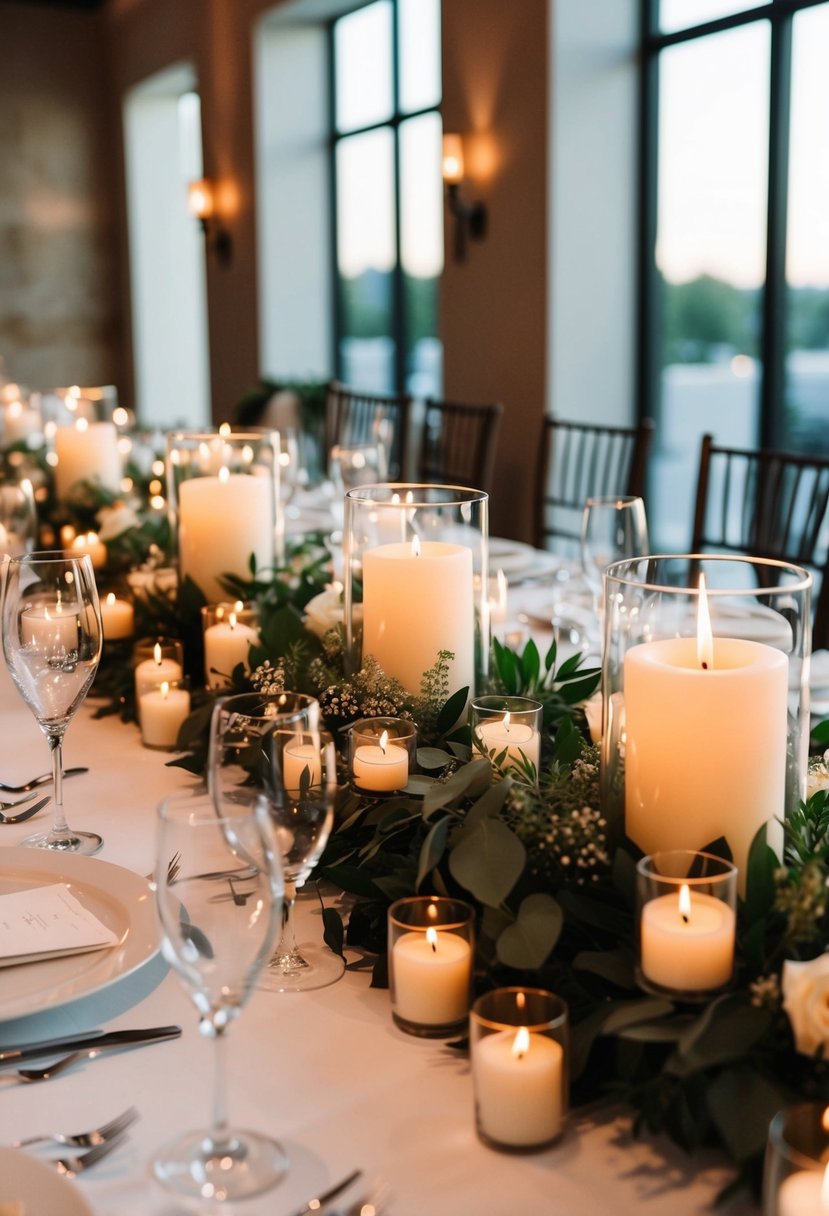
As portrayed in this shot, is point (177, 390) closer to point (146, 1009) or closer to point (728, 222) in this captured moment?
point (728, 222)

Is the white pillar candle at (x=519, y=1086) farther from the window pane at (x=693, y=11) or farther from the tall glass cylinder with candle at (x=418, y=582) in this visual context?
the window pane at (x=693, y=11)

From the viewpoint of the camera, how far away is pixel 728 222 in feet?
14.9

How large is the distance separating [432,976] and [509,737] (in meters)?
0.30

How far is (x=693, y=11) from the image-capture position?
4586mm

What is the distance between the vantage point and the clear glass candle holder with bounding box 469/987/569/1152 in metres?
0.75

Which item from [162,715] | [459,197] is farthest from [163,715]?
[459,197]

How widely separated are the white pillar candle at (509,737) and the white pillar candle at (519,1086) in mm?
375

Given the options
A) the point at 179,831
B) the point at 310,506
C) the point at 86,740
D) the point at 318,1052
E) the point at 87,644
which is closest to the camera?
the point at 179,831

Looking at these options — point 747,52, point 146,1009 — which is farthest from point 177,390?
point 146,1009

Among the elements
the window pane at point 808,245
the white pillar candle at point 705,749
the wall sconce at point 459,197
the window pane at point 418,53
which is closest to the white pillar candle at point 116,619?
the white pillar candle at point 705,749

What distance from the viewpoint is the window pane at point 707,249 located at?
14.4ft

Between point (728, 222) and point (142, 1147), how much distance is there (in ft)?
14.1

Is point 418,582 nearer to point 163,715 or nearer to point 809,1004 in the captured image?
point 163,715

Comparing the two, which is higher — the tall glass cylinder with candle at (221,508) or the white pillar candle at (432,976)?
the tall glass cylinder with candle at (221,508)
